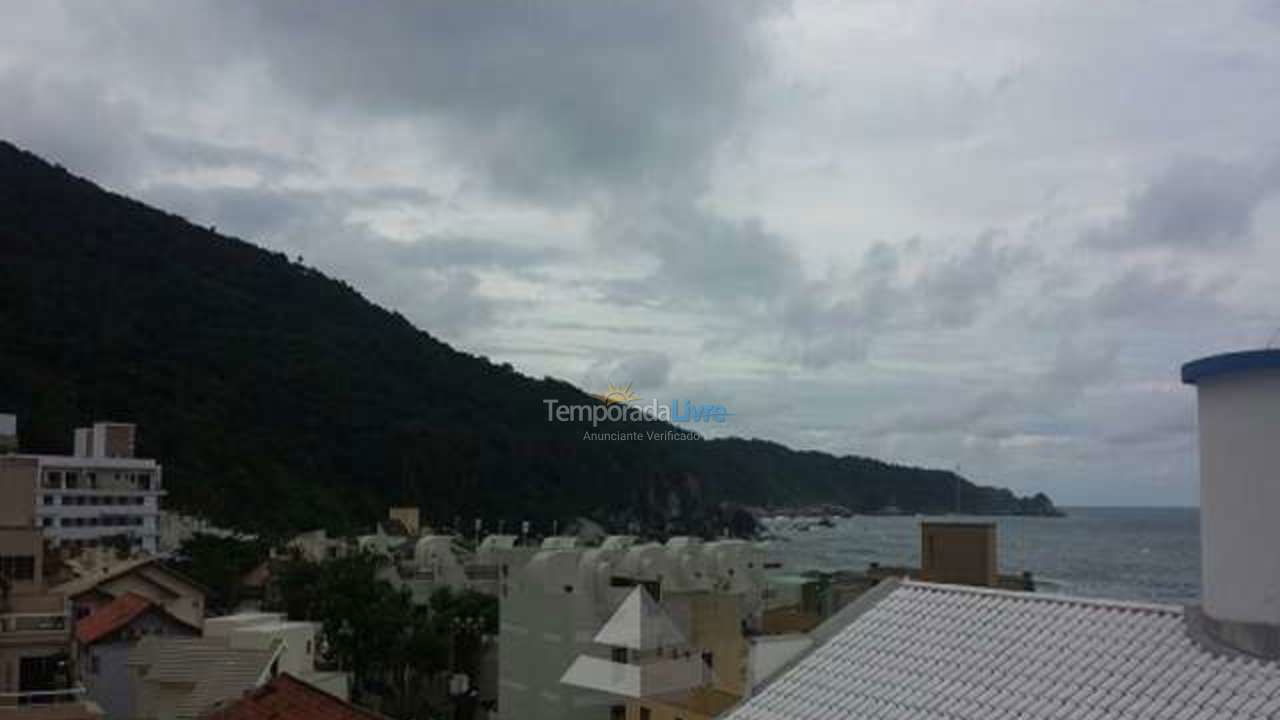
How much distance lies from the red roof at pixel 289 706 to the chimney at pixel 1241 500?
573 inches

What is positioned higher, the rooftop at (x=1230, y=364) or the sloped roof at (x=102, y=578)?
the rooftop at (x=1230, y=364)

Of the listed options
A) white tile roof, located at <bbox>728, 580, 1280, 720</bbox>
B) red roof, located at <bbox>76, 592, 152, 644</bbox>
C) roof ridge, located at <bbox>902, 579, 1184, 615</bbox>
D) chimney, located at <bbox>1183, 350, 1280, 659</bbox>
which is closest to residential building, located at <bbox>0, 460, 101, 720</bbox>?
red roof, located at <bbox>76, 592, 152, 644</bbox>

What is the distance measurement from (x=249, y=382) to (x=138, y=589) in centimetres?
7787

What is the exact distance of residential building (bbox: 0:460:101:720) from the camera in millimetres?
20797

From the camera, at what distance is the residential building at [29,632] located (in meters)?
20.8

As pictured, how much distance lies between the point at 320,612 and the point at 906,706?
116 ft

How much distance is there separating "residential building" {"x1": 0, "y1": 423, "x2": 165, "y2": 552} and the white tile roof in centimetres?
5999

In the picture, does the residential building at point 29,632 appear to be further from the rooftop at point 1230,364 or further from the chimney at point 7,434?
the chimney at point 7,434

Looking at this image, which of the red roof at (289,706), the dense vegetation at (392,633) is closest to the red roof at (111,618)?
the dense vegetation at (392,633)

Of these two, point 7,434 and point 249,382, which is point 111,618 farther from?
point 249,382

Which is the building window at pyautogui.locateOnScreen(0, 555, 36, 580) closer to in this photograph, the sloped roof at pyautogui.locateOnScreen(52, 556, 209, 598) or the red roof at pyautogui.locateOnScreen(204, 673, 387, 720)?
the sloped roof at pyautogui.locateOnScreen(52, 556, 209, 598)

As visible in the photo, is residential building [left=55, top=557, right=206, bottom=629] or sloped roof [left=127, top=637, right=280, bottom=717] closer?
sloped roof [left=127, top=637, right=280, bottom=717]

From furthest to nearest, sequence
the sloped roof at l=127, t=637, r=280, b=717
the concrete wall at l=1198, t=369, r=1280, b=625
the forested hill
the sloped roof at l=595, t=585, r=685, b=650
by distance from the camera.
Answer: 1. the forested hill
2. the sloped roof at l=595, t=585, r=685, b=650
3. the sloped roof at l=127, t=637, r=280, b=717
4. the concrete wall at l=1198, t=369, r=1280, b=625

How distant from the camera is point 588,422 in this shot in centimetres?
17575
